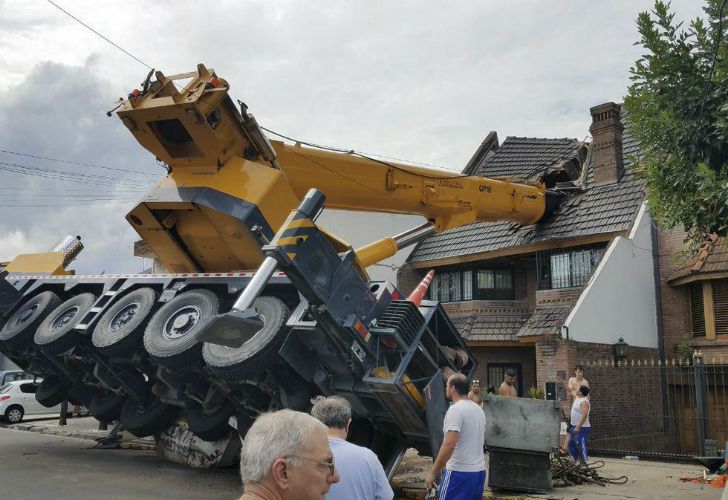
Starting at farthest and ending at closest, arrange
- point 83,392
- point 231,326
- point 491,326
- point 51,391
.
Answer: point 491,326 → point 51,391 → point 83,392 → point 231,326

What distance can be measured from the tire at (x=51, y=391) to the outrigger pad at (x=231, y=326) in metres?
6.73

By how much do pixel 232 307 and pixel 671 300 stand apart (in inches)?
481

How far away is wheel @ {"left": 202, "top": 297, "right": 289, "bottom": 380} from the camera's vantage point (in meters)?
7.95

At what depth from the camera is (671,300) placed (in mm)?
16234

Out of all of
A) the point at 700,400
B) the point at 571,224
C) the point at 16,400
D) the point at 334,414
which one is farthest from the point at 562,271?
the point at 16,400

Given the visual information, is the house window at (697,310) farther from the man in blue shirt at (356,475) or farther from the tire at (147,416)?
the man in blue shirt at (356,475)

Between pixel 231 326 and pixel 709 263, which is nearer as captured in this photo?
pixel 231 326

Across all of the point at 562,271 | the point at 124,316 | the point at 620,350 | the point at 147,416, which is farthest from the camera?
the point at 562,271

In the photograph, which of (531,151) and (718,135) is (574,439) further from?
(531,151)

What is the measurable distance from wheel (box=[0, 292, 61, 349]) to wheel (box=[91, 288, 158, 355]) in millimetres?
1358

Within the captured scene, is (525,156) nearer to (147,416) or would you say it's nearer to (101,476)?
(147,416)

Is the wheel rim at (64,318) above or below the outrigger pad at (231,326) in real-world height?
above

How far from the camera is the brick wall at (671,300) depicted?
52.5ft

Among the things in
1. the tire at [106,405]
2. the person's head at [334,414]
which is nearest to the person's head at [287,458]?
the person's head at [334,414]
